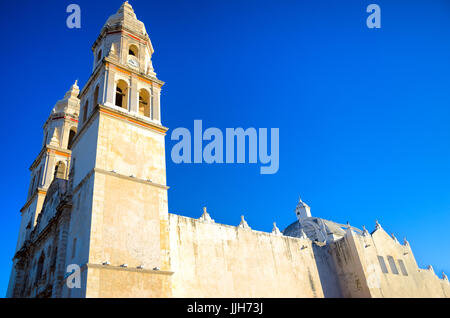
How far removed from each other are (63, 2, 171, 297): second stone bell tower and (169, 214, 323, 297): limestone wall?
6.38ft

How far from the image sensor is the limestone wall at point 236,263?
16375mm

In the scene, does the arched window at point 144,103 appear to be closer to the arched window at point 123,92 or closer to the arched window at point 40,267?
the arched window at point 123,92

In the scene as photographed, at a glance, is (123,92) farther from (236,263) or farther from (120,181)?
(236,263)

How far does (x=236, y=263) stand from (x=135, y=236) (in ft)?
21.1

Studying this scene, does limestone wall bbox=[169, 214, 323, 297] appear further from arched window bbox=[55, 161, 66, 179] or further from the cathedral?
arched window bbox=[55, 161, 66, 179]

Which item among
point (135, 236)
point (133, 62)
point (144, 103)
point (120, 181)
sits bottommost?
point (135, 236)

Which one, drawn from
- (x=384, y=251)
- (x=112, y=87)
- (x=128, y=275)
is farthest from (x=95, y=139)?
(x=384, y=251)

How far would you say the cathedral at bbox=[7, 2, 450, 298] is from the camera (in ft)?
44.7

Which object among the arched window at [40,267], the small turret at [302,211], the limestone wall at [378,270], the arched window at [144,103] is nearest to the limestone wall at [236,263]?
the limestone wall at [378,270]

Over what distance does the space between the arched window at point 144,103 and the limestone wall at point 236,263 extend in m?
5.82

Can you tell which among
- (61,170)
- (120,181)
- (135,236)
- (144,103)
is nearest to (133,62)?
(144,103)

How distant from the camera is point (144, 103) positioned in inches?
757
